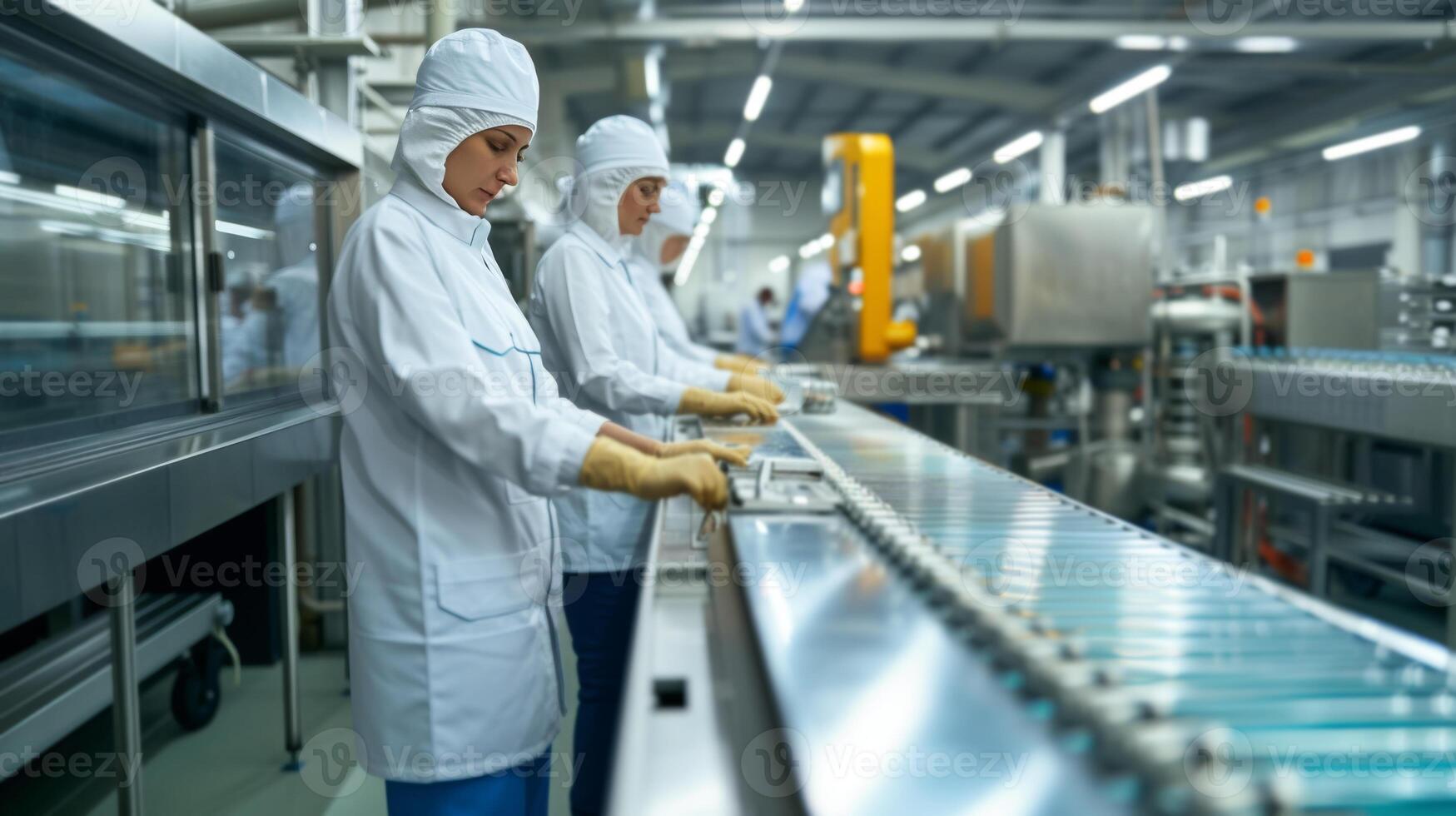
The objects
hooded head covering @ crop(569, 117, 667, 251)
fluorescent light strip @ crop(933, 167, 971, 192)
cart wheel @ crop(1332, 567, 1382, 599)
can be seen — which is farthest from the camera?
fluorescent light strip @ crop(933, 167, 971, 192)

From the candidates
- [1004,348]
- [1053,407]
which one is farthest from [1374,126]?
[1004,348]

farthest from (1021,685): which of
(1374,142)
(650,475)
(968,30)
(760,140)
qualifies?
(760,140)

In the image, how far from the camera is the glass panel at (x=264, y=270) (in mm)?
2609

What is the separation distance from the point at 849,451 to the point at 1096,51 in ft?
24.5

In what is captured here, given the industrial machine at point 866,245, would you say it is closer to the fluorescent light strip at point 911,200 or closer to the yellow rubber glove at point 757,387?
the yellow rubber glove at point 757,387

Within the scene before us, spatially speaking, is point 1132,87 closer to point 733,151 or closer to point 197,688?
point 197,688

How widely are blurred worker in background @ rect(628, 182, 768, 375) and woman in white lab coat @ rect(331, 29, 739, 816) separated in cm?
158

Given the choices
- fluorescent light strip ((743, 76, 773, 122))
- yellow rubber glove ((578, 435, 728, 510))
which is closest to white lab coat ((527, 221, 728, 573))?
yellow rubber glove ((578, 435, 728, 510))

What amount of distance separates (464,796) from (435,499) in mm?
386

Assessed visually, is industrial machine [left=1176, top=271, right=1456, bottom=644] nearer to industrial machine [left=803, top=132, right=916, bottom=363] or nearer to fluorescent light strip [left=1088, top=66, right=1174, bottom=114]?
industrial machine [left=803, top=132, right=916, bottom=363]

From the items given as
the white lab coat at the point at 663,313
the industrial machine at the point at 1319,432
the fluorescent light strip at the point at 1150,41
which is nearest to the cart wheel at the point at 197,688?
the white lab coat at the point at 663,313

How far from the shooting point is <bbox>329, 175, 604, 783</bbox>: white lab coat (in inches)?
45.0

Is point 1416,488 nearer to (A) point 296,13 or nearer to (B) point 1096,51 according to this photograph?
(A) point 296,13

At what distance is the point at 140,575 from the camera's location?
2.52 meters
